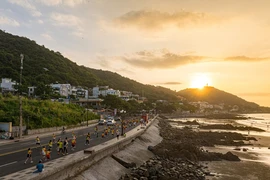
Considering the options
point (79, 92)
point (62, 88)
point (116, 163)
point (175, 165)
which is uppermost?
point (62, 88)

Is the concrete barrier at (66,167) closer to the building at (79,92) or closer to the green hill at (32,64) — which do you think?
the green hill at (32,64)

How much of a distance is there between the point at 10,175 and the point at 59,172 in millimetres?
2999

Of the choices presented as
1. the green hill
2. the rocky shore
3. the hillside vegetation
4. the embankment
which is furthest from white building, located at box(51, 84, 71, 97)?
the embankment

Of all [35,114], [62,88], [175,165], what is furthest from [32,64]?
[175,165]

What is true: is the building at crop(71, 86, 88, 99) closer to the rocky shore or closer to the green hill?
the green hill

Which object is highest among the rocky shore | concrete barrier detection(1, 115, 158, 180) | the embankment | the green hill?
the green hill

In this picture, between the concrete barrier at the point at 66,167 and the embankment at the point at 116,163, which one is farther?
the embankment at the point at 116,163

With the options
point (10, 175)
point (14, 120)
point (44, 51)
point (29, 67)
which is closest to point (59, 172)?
point (10, 175)

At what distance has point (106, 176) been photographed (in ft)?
78.7

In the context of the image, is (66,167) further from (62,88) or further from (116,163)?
(62,88)

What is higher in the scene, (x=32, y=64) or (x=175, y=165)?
(x=32, y=64)

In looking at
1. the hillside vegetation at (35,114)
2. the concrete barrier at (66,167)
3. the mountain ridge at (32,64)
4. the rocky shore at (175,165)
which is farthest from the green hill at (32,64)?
the concrete barrier at (66,167)

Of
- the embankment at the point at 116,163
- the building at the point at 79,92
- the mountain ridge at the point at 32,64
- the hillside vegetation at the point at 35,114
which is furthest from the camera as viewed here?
the building at the point at 79,92

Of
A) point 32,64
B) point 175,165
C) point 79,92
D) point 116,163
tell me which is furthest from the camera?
point 79,92
